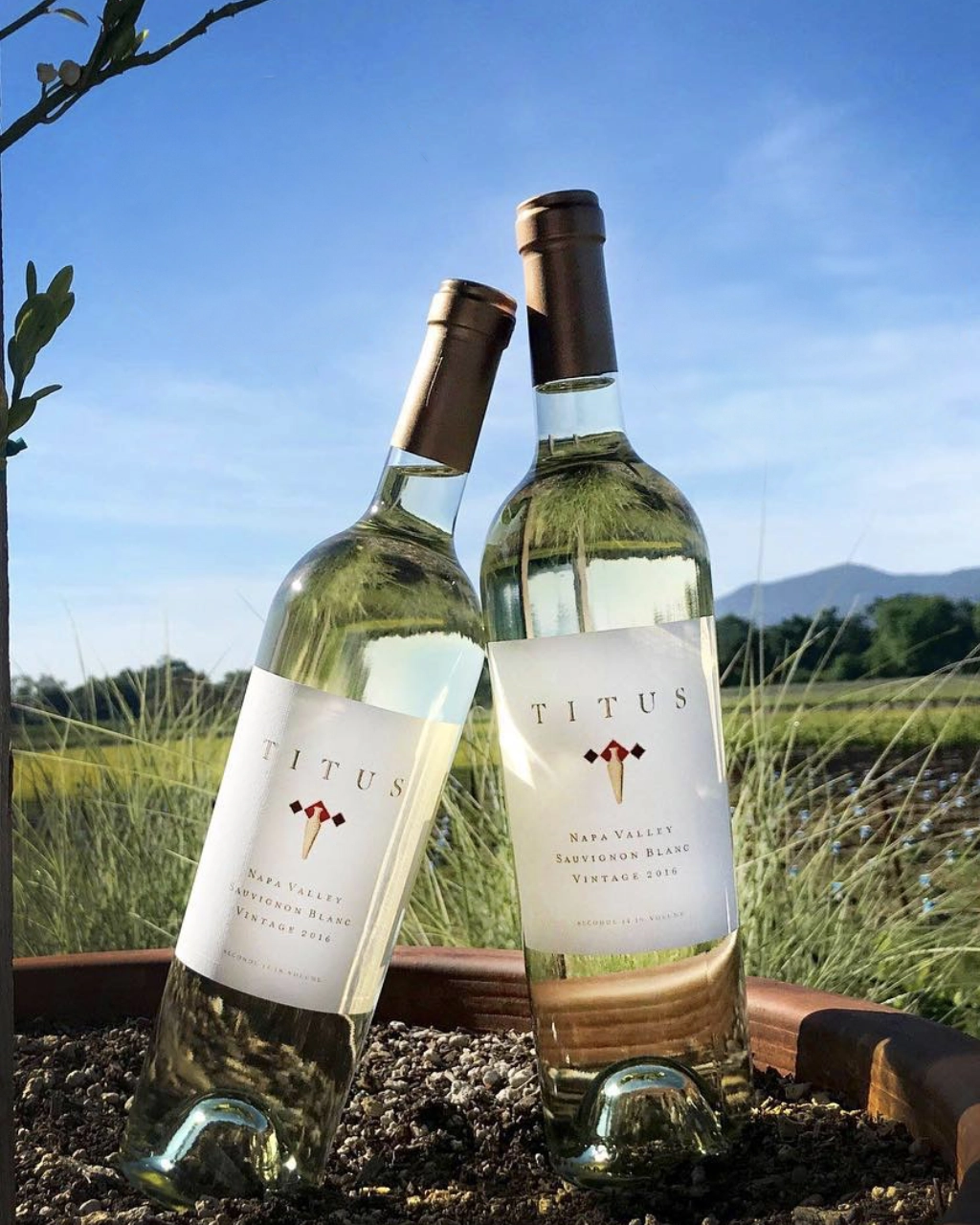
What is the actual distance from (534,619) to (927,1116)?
1.81ft

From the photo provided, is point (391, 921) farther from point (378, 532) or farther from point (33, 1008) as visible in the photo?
point (33, 1008)

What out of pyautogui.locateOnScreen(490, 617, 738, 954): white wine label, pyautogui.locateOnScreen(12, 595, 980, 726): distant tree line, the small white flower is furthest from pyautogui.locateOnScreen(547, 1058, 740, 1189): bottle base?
pyautogui.locateOnScreen(12, 595, 980, 726): distant tree line

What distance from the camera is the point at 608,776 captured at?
3.75ft

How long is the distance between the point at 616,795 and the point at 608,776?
0.02m

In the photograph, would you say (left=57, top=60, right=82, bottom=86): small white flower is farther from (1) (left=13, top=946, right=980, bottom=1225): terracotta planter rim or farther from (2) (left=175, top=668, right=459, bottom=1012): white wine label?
(1) (left=13, top=946, right=980, bottom=1225): terracotta planter rim

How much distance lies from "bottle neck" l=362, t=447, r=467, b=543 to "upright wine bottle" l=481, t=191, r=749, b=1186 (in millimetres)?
59

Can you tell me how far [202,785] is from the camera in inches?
121

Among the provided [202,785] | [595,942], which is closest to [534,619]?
[595,942]

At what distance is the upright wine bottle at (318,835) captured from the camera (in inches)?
44.7

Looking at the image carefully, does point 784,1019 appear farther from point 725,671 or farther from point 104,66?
point 725,671

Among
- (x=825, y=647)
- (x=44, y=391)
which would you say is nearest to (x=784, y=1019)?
(x=44, y=391)

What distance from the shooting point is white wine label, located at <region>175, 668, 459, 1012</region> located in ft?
3.72

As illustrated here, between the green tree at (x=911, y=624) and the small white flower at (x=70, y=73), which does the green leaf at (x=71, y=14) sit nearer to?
the small white flower at (x=70, y=73)

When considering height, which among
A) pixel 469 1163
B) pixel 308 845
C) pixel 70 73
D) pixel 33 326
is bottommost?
pixel 469 1163
